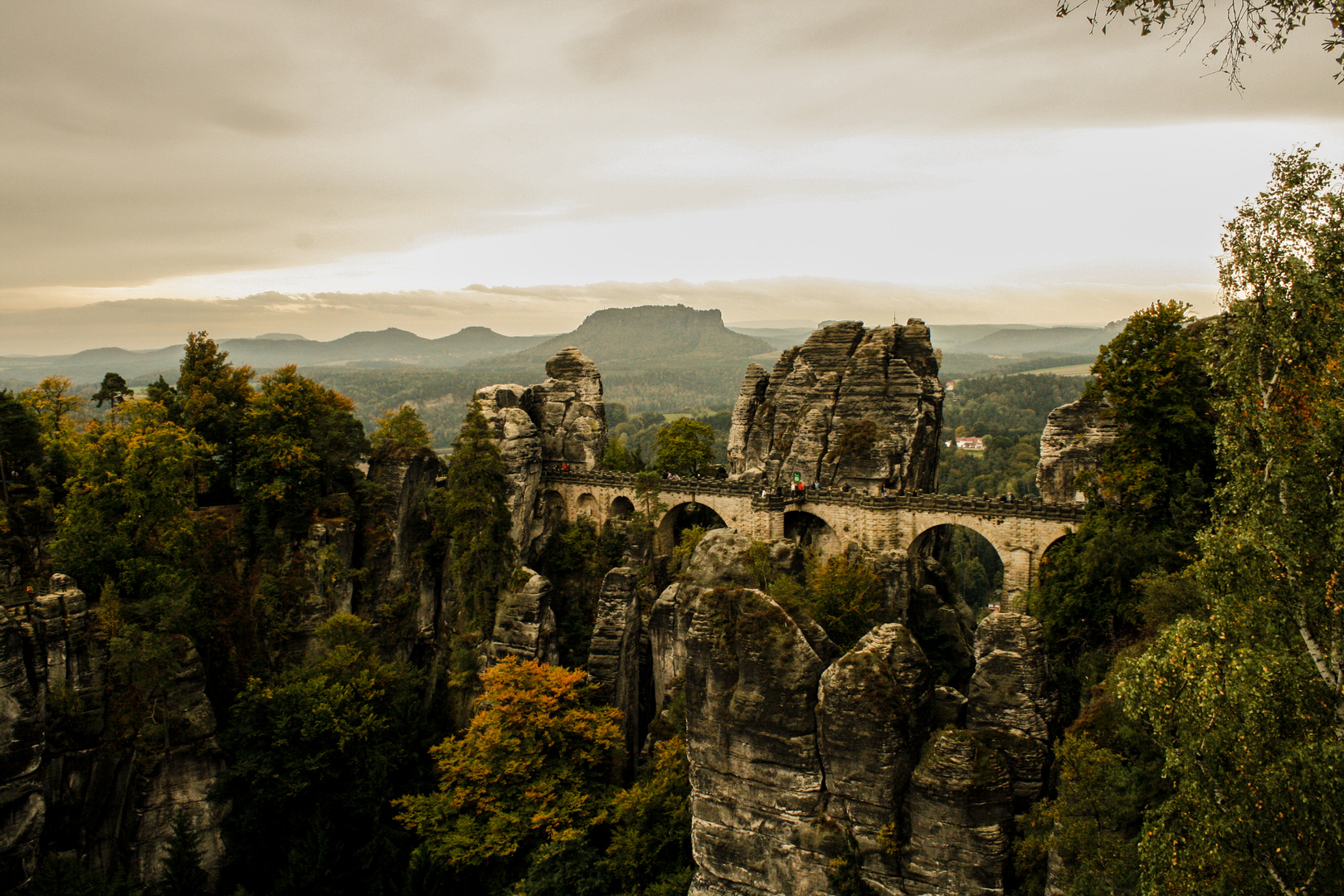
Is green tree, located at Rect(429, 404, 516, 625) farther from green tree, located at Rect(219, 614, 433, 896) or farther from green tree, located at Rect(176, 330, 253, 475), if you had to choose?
green tree, located at Rect(176, 330, 253, 475)

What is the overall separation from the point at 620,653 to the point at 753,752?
1345cm

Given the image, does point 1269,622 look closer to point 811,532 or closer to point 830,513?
point 830,513

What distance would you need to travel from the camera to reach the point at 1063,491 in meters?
37.0

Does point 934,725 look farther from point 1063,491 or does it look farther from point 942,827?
point 1063,491

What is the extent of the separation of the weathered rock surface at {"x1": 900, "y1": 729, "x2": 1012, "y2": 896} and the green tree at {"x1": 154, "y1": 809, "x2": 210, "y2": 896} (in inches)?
966

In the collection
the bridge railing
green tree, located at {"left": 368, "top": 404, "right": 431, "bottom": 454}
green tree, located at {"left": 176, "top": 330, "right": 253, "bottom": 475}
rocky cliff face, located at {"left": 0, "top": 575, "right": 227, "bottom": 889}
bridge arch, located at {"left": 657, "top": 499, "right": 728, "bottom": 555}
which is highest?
green tree, located at {"left": 176, "top": 330, "right": 253, "bottom": 475}

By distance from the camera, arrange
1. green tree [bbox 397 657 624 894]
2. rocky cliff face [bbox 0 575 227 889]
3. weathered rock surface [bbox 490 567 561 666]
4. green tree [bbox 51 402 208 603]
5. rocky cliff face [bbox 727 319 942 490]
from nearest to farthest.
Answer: rocky cliff face [bbox 0 575 227 889], green tree [bbox 397 657 624 894], green tree [bbox 51 402 208 603], weathered rock surface [bbox 490 567 561 666], rocky cliff face [bbox 727 319 942 490]

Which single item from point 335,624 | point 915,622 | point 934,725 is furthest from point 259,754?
point 915,622

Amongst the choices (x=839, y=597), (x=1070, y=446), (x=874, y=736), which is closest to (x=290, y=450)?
(x=839, y=597)

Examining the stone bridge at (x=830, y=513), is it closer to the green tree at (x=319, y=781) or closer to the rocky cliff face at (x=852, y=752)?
the rocky cliff face at (x=852, y=752)

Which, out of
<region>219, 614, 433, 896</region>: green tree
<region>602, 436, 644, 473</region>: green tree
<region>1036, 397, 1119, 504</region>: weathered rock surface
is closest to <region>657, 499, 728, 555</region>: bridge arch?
<region>602, 436, 644, 473</region>: green tree

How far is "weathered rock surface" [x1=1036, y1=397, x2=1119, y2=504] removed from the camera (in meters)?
35.9

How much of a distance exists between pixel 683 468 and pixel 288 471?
25.2 m

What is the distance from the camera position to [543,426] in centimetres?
5159
